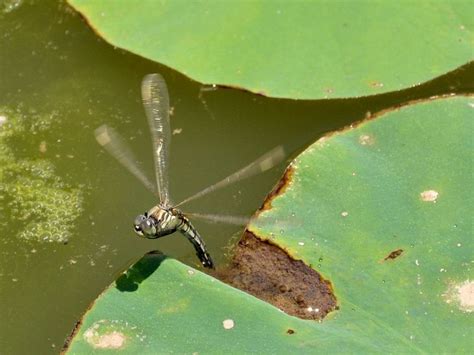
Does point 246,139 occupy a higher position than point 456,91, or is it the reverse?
point 246,139

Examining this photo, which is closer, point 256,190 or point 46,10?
point 256,190

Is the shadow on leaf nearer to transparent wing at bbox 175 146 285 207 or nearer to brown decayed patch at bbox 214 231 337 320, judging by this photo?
brown decayed patch at bbox 214 231 337 320

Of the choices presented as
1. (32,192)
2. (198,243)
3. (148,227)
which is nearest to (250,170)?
(198,243)

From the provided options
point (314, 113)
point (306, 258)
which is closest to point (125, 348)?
point (306, 258)

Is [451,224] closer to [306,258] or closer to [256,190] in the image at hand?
[306,258]

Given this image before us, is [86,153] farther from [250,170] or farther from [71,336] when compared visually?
[71,336]

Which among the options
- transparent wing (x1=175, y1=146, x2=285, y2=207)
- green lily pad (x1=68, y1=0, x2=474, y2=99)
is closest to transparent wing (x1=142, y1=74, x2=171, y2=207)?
transparent wing (x1=175, y1=146, x2=285, y2=207)
